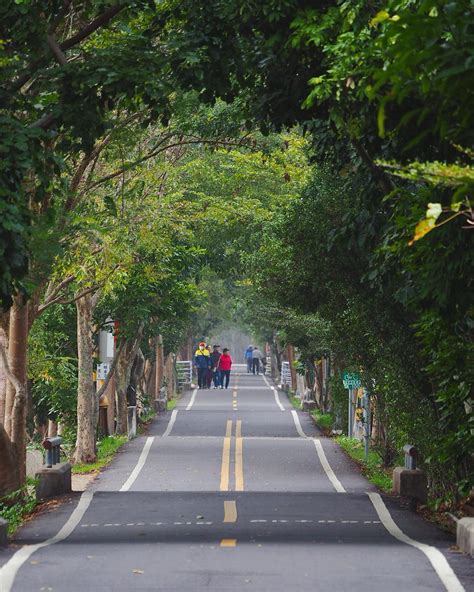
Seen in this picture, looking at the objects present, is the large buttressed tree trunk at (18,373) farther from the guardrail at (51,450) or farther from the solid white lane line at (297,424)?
the solid white lane line at (297,424)

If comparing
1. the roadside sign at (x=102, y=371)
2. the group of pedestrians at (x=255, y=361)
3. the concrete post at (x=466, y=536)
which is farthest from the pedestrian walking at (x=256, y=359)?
the concrete post at (x=466, y=536)

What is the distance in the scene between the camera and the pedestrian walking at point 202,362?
5831 cm

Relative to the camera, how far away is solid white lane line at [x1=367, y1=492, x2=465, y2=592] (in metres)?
11.1

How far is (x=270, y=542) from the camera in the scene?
46.8 feet

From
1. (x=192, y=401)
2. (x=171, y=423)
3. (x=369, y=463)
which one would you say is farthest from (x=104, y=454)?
(x=192, y=401)

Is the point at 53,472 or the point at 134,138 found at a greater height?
the point at 134,138

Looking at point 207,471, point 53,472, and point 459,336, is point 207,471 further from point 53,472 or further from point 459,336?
point 459,336

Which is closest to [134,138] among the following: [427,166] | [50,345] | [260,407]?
[50,345]

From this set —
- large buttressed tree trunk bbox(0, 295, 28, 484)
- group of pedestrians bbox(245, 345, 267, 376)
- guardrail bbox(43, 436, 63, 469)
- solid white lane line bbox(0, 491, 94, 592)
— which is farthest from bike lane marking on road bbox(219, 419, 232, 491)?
group of pedestrians bbox(245, 345, 267, 376)

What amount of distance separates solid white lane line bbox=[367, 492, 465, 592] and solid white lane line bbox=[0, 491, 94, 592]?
3.67m

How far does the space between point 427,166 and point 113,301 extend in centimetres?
2610

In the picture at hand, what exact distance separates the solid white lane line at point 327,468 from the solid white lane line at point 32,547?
18.2 feet

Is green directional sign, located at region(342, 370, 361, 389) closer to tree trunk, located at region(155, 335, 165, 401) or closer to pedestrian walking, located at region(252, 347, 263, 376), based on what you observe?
tree trunk, located at region(155, 335, 165, 401)

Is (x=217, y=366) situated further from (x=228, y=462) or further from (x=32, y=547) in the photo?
(x=32, y=547)
